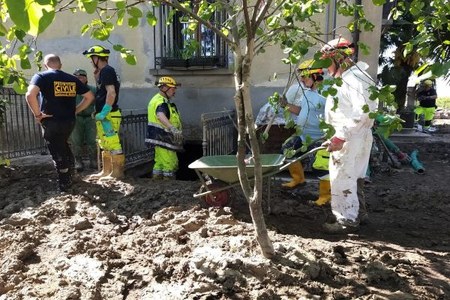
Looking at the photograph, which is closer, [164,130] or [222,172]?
[222,172]

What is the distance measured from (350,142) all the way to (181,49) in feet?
16.0

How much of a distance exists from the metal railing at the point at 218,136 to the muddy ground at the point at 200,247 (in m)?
0.88

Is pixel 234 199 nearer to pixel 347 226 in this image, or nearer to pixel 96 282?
pixel 347 226

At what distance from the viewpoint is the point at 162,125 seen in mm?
5891

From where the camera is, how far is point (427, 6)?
12.6 ft

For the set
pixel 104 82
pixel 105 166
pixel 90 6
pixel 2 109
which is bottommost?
pixel 105 166

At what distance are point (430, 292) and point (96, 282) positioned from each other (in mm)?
2225

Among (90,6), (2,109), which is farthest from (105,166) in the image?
(90,6)

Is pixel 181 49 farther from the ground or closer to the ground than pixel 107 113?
farther from the ground

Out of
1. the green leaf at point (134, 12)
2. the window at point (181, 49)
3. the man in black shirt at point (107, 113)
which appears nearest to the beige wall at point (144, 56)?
the window at point (181, 49)

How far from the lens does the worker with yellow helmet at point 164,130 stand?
19.1 ft

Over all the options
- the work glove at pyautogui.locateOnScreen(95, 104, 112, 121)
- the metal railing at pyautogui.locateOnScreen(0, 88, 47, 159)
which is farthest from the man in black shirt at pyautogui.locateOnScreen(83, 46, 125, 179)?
the metal railing at pyautogui.locateOnScreen(0, 88, 47, 159)

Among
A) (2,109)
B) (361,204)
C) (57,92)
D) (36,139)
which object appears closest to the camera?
(361,204)

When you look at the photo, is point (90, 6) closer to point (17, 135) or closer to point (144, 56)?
point (144, 56)
